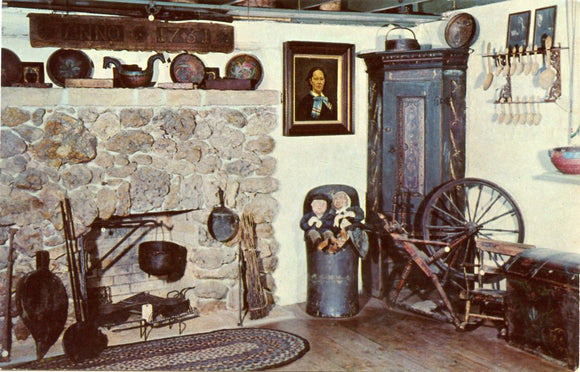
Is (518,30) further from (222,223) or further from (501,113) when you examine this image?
(222,223)

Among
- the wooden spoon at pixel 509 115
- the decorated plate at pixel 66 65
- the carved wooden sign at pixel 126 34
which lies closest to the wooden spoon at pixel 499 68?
the wooden spoon at pixel 509 115

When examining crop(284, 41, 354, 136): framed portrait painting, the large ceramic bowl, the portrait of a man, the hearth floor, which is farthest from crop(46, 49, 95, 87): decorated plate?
the large ceramic bowl

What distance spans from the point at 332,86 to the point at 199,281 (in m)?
1.97

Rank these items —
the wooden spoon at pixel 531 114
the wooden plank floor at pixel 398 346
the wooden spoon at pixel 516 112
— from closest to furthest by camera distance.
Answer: the wooden plank floor at pixel 398 346 < the wooden spoon at pixel 531 114 < the wooden spoon at pixel 516 112

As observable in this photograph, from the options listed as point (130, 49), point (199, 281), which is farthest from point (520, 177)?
point (130, 49)

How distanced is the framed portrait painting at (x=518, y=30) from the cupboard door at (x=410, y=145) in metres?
0.64

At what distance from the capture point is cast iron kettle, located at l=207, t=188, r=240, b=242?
18.2ft

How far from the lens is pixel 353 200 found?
19.2 feet

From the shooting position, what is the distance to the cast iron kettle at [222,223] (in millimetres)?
5535

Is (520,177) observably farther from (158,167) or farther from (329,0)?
(158,167)

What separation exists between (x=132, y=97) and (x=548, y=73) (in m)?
2.98

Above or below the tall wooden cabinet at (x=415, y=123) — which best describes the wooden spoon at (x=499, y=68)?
above

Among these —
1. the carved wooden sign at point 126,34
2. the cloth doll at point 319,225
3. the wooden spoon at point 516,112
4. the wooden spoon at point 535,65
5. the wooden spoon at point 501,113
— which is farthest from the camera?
the cloth doll at point 319,225

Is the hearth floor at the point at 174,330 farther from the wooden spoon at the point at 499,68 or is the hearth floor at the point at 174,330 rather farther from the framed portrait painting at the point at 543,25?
the framed portrait painting at the point at 543,25
